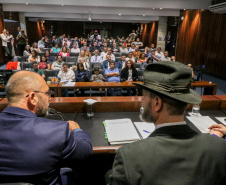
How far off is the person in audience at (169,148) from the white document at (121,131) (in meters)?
0.66

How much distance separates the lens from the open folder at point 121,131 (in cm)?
153

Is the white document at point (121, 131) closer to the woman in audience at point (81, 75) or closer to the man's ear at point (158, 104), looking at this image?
the man's ear at point (158, 104)

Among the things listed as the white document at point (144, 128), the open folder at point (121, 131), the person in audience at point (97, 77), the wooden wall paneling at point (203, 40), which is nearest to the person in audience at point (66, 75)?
the person in audience at point (97, 77)

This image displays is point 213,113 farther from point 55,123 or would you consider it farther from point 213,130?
point 55,123

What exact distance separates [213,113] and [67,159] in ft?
5.86

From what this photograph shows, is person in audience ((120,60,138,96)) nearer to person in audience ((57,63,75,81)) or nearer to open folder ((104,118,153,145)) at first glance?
person in audience ((57,63,75,81))

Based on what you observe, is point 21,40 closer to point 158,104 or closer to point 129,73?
point 129,73

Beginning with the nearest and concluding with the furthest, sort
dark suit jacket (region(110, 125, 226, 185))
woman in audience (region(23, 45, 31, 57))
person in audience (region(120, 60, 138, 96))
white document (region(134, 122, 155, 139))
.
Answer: dark suit jacket (region(110, 125, 226, 185))
white document (region(134, 122, 155, 139))
person in audience (region(120, 60, 138, 96))
woman in audience (region(23, 45, 31, 57))

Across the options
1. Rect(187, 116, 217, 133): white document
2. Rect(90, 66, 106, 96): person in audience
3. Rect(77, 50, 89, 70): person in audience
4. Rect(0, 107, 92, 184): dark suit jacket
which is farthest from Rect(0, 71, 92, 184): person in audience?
Rect(77, 50, 89, 70): person in audience

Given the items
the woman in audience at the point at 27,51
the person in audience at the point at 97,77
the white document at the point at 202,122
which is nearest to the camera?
the white document at the point at 202,122

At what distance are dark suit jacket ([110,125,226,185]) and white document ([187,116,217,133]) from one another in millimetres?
989

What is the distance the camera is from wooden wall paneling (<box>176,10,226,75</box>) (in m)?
7.92

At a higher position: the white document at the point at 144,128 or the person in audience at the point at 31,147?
the person in audience at the point at 31,147

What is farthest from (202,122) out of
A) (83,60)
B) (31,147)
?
(83,60)
